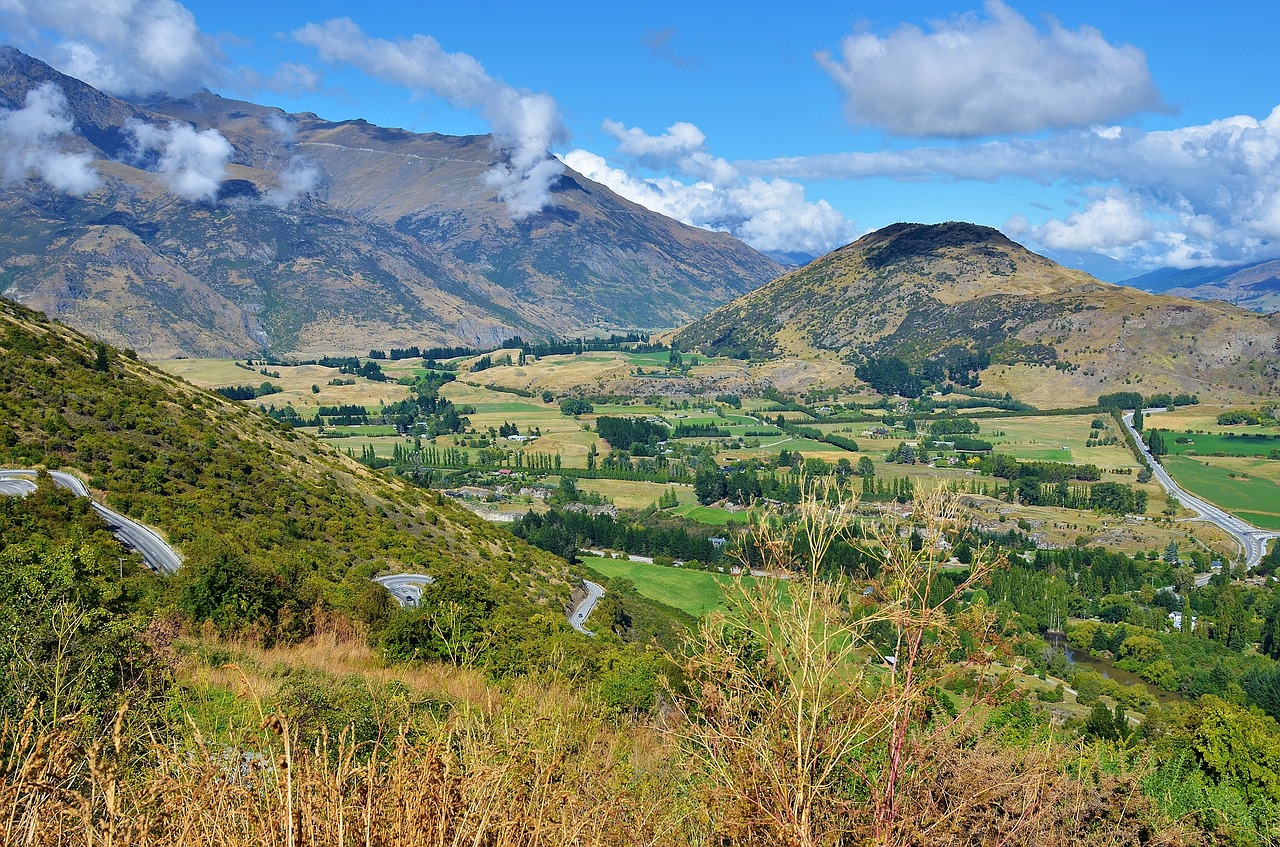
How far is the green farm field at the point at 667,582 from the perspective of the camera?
211 feet

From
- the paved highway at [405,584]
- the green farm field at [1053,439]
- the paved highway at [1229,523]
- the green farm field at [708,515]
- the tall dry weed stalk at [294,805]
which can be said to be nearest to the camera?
the tall dry weed stalk at [294,805]

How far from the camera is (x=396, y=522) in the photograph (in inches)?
1799

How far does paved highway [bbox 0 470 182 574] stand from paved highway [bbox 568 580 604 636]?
53.5 ft

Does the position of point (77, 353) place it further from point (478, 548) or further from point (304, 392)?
point (304, 392)

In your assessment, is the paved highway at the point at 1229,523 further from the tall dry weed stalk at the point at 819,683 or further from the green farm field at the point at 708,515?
the tall dry weed stalk at the point at 819,683

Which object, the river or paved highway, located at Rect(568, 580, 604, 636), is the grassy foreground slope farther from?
the river

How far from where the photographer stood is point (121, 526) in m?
29.3

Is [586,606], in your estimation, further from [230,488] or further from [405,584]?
[230,488]

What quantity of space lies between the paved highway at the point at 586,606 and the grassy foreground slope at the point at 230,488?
1133mm

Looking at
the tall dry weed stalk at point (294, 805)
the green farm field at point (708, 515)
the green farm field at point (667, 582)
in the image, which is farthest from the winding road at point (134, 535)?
the green farm field at point (708, 515)

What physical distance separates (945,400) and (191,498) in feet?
606

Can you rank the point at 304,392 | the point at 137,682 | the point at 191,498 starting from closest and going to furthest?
the point at 137,682
the point at 191,498
the point at 304,392

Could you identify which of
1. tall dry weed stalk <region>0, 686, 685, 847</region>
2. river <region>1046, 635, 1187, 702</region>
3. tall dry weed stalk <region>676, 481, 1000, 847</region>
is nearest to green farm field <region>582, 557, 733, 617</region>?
river <region>1046, 635, 1187, 702</region>

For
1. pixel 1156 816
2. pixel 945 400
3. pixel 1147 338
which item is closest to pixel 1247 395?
pixel 1147 338
